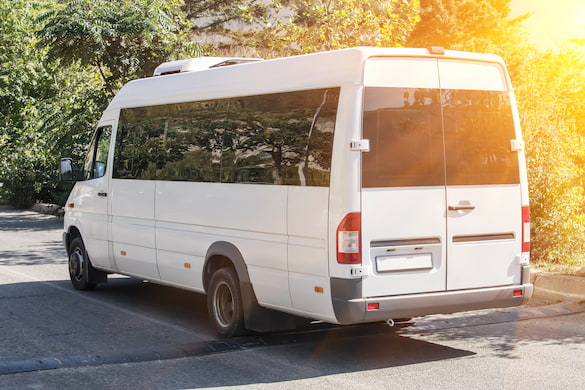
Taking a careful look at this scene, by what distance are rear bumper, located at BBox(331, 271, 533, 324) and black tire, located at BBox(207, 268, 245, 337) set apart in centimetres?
149

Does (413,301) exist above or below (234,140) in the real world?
below

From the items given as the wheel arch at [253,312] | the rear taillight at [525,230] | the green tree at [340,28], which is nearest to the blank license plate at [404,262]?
the rear taillight at [525,230]

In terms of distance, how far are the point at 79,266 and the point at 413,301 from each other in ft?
19.1

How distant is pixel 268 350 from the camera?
24.6ft

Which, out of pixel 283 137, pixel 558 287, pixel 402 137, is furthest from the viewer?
pixel 558 287

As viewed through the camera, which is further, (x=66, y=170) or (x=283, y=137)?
(x=66, y=170)

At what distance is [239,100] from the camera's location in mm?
8070

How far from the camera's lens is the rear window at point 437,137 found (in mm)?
6801

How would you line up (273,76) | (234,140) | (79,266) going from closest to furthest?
1. (273,76)
2. (234,140)
3. (79,266)

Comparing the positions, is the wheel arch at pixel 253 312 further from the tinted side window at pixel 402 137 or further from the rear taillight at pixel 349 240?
the tinted side window at pixel 402 137

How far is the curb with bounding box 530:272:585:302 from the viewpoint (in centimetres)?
988

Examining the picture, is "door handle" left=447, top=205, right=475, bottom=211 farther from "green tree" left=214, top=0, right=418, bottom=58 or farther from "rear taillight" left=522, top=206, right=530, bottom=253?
"green tree" left=214, top=0, right=418, bottom=58

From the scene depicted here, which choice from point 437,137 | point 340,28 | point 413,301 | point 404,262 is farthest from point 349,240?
point 340,28

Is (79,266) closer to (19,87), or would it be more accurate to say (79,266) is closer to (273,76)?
(273,76)
